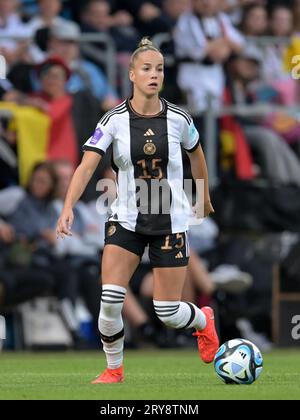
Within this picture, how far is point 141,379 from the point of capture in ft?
30.8

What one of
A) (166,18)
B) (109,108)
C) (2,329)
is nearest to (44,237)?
(2,329)

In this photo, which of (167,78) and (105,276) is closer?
(105,276)

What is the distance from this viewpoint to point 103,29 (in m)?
16.9

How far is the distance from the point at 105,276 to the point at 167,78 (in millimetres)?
8218

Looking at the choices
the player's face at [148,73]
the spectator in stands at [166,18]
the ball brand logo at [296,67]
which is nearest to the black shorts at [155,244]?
the player's face at [148,73]

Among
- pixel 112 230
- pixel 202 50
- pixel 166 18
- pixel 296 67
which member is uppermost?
pixel 166 18

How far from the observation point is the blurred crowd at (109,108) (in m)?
14.5

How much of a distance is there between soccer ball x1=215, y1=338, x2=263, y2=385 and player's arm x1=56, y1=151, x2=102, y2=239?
4.71 feet

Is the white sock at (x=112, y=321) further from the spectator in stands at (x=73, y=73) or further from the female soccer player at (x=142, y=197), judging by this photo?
the spectator in stands at (x=73, y=73)

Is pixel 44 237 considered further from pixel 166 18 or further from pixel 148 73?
pixel 148 73

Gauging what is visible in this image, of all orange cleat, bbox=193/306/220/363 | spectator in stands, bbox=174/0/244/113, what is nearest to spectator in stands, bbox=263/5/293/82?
spectator in stands, bbox=174/0/244/113

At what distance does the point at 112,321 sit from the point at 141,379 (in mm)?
808
